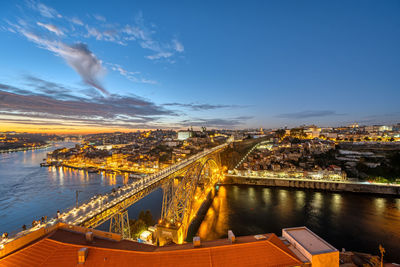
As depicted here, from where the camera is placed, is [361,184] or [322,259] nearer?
[322,259]

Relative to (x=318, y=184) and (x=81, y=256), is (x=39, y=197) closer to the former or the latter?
(x=81, y=256)

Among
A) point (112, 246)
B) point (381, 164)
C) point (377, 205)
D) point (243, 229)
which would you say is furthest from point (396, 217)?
point (112, 246)

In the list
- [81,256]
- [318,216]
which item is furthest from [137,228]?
[318,216]

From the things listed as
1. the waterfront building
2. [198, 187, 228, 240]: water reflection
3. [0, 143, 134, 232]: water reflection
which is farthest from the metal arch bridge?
[0, 143, 134, 232]: water reflection

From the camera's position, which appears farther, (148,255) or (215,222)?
(215,222)

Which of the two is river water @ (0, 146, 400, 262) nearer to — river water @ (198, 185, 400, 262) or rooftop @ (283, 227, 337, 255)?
river water @ (198, 185, 400, 262)

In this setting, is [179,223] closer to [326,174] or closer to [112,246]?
[112,246]
